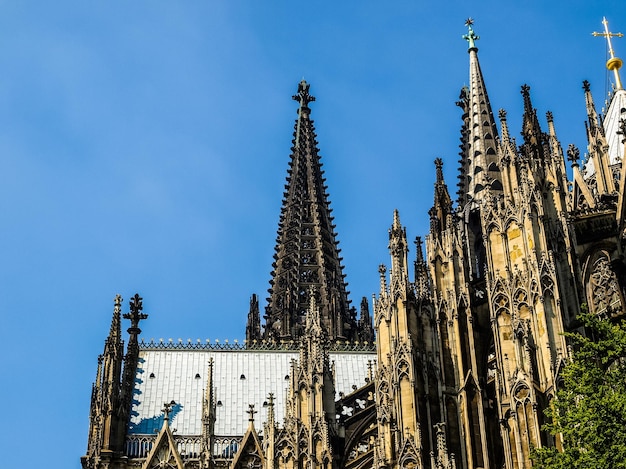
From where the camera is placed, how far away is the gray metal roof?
140 ft

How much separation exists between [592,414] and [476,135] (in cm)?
2986

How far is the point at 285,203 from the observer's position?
6525cm

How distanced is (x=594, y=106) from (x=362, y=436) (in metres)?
24.3

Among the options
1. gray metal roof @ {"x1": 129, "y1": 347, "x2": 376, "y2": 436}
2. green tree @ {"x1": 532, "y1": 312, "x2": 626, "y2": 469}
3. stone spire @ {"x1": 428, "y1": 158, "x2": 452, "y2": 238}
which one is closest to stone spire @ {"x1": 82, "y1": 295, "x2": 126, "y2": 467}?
→ gray metal roof @ {"x1": 129, "y1": 347, "x2": 376, "y2": 436}

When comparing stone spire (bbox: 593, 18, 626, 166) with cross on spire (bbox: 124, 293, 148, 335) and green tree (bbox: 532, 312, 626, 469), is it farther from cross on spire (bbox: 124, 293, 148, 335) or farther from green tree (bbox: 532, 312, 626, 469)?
green tree (bbox: 532, 312, 626, 469)

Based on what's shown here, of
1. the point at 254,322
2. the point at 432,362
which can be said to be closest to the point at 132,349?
the point at 254,322

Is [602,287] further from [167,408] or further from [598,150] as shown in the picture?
[598,150]

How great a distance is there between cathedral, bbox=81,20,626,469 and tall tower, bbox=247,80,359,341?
7.84 meters

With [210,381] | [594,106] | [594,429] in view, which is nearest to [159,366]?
[210,381]

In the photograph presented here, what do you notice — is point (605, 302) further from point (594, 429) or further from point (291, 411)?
point (594, 429)

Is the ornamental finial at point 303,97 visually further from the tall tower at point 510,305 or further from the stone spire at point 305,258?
the tall tower at point 510,305

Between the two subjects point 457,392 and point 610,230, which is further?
point 610,230

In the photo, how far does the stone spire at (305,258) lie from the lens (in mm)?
56531

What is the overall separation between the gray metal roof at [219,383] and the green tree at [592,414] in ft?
62.7
